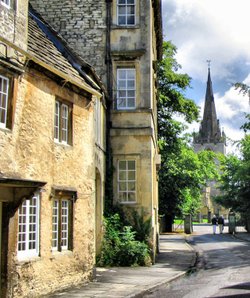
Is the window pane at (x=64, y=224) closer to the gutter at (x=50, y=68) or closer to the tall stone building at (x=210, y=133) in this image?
the gutter at (x=50, y=68)

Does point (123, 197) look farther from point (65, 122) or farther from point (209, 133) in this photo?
point (209, 133)

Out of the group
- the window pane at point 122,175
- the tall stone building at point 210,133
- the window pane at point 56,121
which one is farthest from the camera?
the tall stone building at point 210,133

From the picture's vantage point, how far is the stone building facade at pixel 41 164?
10734mm

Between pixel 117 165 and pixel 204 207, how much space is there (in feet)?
299

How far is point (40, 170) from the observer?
12.1m

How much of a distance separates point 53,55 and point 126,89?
6.82m

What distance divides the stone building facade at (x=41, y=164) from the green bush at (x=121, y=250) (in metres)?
3.74

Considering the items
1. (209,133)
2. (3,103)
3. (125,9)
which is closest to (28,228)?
(3,103)

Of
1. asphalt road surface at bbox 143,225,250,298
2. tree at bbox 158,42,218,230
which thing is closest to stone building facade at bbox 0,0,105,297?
asphalt road surface at bbox 143,225,250,298

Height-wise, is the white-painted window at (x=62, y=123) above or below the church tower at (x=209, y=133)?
below

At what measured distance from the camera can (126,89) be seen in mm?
21172

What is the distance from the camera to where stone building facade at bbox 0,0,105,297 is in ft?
35.2

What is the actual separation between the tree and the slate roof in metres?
18.3

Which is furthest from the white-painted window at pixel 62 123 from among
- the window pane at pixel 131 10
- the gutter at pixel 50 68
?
the window pane at pixel 131 10
